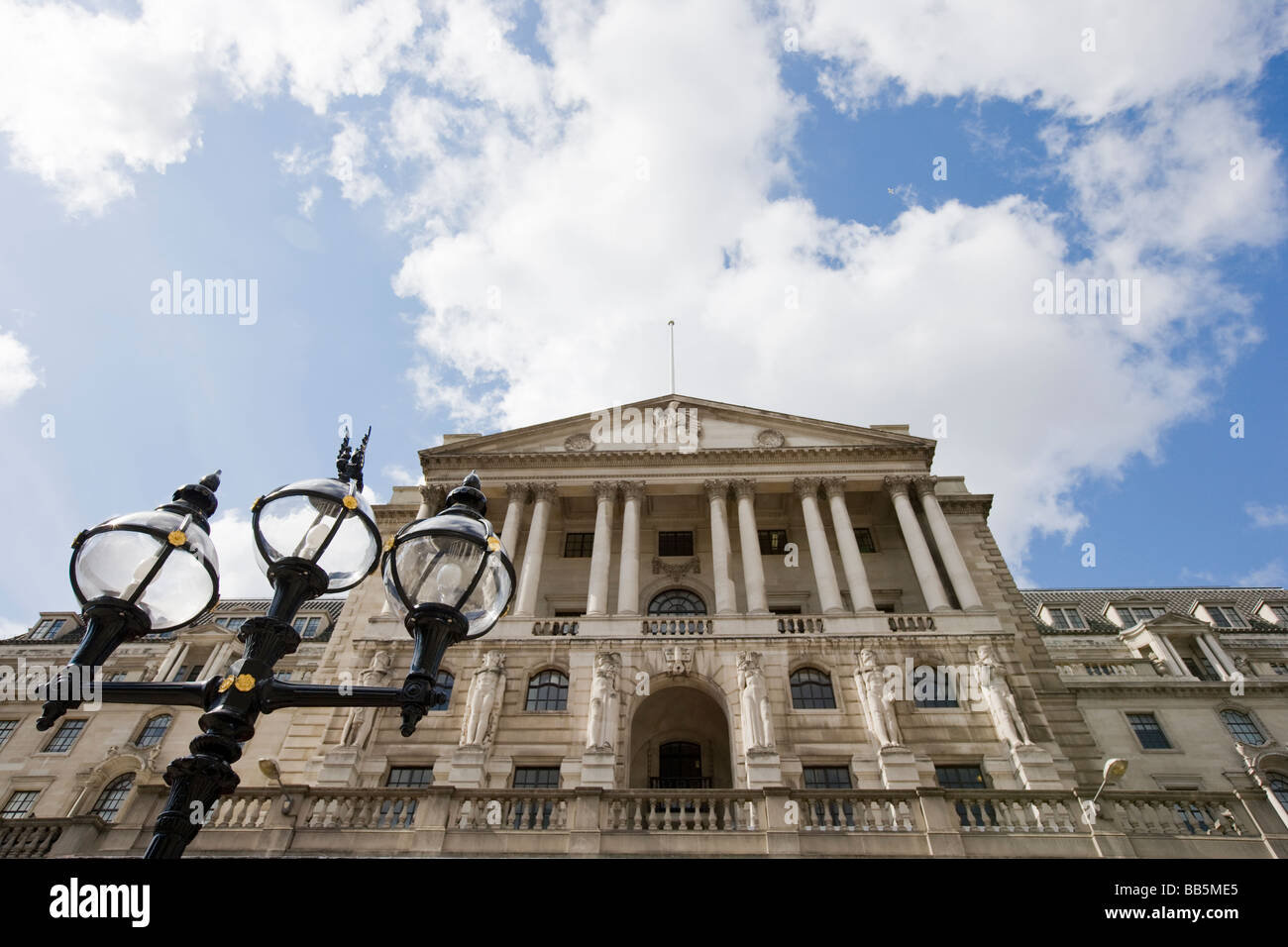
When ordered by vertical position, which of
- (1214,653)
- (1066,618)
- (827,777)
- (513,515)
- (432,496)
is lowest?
(827,777)

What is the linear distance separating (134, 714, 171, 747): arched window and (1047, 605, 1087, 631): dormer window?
5621 centimetres

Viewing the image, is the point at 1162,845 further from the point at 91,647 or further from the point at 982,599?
the point at 91,647

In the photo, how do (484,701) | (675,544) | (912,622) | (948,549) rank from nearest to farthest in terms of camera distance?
(484,701) < (912,622) < (948,549) < (675,544)

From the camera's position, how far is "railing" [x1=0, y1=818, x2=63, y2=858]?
17391 millimetres

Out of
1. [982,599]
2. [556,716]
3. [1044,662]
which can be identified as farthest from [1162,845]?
[556,716]

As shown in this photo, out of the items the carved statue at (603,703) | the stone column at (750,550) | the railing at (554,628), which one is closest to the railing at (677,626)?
the stone column at (750,550)

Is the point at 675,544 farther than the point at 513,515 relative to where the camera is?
Yes

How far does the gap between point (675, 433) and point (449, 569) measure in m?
30.5

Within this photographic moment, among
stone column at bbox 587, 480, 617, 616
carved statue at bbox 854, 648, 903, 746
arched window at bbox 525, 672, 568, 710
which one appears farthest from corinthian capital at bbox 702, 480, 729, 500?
arched window at bbox 525, 672, 568, 710

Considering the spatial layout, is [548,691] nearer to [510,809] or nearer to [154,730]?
[510,809]

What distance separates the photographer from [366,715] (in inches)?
1011

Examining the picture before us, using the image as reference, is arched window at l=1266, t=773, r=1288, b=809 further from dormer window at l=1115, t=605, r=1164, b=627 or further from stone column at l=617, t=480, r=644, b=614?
stone column at l=617, t=480, r=644, b=614

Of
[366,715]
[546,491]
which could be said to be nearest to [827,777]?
[366,715]
